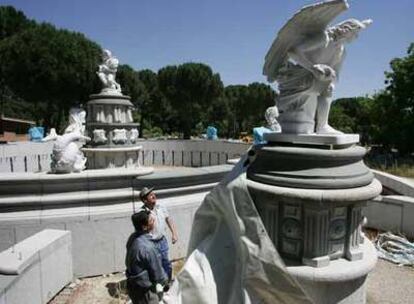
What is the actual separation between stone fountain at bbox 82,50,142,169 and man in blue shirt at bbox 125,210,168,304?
24.3 ft

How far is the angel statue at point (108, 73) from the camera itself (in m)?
10.1

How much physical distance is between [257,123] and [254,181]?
42.1 meters

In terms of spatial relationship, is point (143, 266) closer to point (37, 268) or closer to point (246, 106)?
point (37, 268)

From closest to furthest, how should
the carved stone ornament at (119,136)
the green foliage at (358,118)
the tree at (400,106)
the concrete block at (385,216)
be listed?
the concrete block at (385,216), the carved stone ornament at (119,136), the tree at (400,106), the green foliage at (358,118)

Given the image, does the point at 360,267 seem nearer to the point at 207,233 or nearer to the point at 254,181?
the point at 254,181

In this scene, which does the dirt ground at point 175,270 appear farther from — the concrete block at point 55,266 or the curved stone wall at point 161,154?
the curved stone wall at point 161,154

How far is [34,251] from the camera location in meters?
3.89

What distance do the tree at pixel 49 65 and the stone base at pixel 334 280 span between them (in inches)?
889

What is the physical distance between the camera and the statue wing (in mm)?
3330

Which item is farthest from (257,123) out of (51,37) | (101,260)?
(101,260)

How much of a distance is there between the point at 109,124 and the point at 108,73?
1495 mm

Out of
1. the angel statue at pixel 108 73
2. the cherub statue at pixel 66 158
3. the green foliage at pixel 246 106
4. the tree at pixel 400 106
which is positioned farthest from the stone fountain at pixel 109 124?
the green foliage at pixel 246 106

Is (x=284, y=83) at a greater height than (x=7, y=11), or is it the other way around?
(x=7, y=11)

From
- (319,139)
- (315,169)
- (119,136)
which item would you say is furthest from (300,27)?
(119,136)
